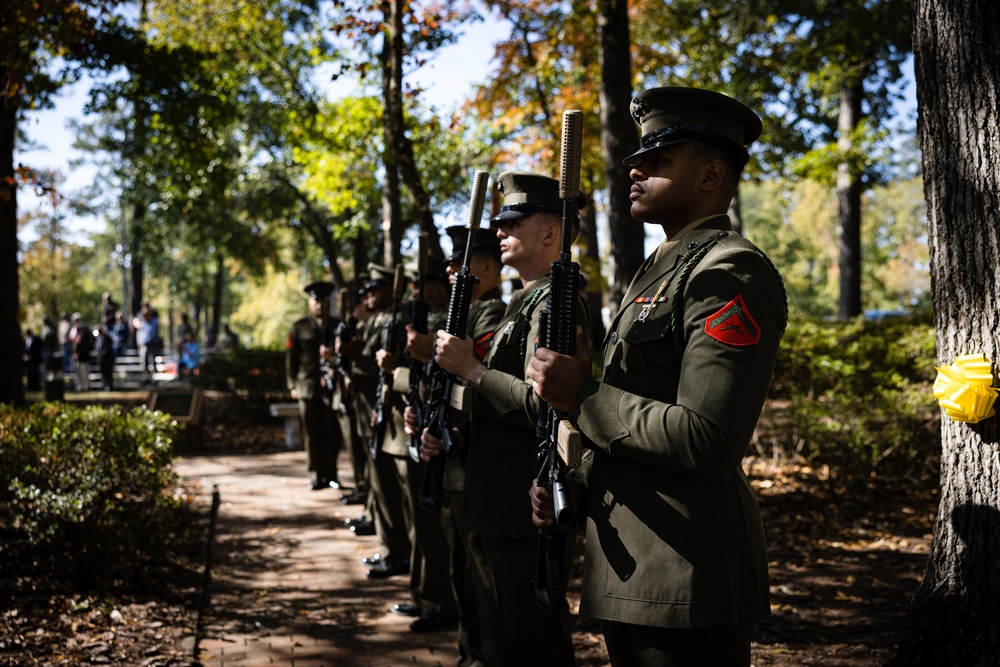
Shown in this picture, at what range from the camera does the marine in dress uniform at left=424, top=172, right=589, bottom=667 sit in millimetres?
3773

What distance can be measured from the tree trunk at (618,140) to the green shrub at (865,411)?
2.16m

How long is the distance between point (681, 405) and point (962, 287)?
7.07 ft

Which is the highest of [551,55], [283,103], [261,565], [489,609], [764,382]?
[283,103]

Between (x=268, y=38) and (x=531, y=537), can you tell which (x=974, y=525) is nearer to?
(x=531, y=537)

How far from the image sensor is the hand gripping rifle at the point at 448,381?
4.12 metres

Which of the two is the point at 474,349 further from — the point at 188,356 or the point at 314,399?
the point at 188,356

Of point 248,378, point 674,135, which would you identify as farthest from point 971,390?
point 248,378

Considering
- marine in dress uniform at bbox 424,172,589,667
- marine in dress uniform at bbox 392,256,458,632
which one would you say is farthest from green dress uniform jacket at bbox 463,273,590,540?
marine in dress uniform at bbox 392,256,458,632

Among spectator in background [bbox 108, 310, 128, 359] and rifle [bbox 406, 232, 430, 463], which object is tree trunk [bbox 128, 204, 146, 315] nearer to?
spectator in background [bbox 108, 310, 128, 359]

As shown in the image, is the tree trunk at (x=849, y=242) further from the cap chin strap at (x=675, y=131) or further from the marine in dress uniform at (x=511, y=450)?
the cap chin strap at (x=675, y=131)

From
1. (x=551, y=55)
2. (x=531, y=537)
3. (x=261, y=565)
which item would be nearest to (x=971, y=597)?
(x=531, y=537)

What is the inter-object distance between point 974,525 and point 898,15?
15576mm

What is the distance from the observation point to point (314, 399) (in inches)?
457

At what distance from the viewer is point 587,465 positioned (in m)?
2.86
